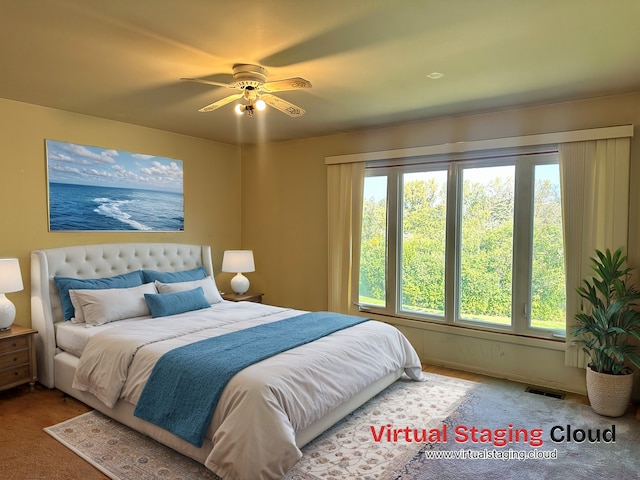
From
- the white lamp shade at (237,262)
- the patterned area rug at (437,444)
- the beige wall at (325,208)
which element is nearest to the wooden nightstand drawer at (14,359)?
the patterned area rug at (437,444)

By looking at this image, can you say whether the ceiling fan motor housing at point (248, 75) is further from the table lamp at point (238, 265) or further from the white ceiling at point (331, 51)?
the table lamp at point (238, 265)

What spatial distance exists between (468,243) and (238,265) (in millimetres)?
2743

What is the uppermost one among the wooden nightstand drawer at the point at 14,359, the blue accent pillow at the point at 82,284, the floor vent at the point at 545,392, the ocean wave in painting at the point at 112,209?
the ocean wave in painting at the point at 112,209

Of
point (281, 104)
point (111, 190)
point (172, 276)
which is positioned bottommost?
point (172, 276)

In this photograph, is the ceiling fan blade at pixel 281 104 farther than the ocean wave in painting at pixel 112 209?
No

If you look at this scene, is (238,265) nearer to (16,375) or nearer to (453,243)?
(16,375)

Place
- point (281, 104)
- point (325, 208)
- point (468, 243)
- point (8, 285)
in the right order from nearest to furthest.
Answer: point (281, 104), point (8, 285), point (468, 243), point (325, 208)

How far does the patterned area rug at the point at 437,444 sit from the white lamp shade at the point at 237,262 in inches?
91.8

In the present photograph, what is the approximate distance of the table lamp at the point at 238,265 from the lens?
5.14m

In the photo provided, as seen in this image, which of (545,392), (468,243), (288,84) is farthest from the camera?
(468,243)

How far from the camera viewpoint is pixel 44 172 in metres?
3.85

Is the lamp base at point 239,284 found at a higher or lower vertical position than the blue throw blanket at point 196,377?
higher

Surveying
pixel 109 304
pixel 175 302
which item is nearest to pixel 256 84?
pixel 175 302

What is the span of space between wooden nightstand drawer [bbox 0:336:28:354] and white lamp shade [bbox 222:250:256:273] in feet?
7.31
